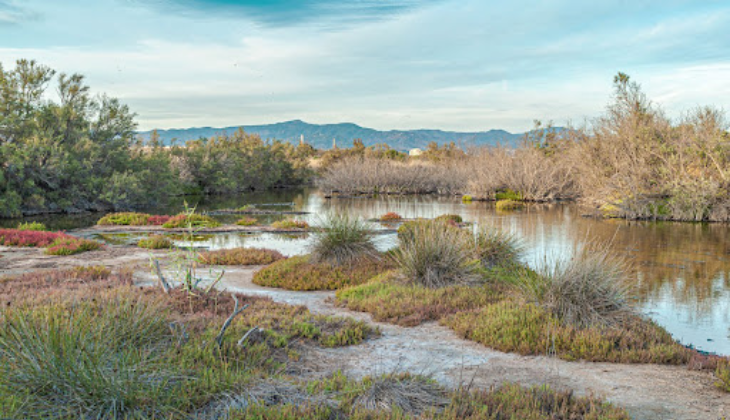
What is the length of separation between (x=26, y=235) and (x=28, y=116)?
21.1 m

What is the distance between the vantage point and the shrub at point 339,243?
1270cm

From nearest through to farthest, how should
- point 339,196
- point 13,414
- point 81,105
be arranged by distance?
point 13,414 < point 81,105 < point 339,196

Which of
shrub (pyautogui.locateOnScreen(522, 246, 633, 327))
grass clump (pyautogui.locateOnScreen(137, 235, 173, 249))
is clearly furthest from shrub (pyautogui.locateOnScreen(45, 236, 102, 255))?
shrub (pyautogui.locateOnScreen(522, 246, 633, 327))

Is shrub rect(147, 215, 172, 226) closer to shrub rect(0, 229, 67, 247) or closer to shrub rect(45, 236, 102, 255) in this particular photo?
shrub rect(0, 229, 67, 247)

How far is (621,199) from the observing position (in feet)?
96.8

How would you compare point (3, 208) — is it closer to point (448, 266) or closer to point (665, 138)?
point (448, 266)

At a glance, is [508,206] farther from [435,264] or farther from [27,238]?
[27,238]

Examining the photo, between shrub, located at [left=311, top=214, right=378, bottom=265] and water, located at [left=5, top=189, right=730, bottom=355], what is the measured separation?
26.1 inches

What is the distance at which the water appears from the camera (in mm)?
9741

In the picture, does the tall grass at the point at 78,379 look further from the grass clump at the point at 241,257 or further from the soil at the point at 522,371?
the grass clump at the point at 241,257

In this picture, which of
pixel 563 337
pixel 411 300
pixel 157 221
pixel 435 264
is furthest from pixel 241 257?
pixel 157 221

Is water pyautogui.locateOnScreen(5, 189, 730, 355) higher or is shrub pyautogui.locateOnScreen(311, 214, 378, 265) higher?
shrub pyautogui.locateOnScreen(311, 214, 378, 265)

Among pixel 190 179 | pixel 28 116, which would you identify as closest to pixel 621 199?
pixel 28 116

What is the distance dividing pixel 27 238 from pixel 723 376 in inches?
727
